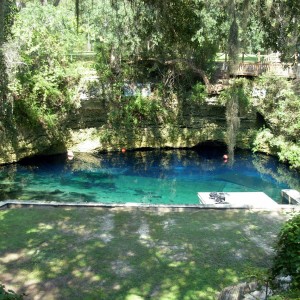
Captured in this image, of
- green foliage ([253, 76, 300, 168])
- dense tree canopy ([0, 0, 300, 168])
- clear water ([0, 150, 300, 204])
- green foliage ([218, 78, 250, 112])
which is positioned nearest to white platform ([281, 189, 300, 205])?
clear water ([0, 150, 300, 204])

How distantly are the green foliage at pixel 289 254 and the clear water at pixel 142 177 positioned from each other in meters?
11.1

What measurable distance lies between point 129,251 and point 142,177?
10716 millimetres

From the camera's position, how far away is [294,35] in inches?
309

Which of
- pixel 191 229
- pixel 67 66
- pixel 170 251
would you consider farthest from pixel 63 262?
pixel 67 66

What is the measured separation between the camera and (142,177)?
18.2 metres

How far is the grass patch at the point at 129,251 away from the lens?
20.6 ft

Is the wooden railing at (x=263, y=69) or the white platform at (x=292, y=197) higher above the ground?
the wooden railing at (x=263, y=69)

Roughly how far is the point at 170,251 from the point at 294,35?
4.97 metres

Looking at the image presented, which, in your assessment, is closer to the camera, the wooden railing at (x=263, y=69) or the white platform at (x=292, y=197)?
the white platform at (x=292, y=197)

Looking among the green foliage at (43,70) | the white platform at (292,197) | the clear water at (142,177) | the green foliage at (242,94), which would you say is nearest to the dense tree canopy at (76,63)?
the green foliage at (43,70)

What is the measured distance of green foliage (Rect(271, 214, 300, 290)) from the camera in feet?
12.2

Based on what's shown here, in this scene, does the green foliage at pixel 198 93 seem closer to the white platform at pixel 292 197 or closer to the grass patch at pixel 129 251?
the white platform at pixel 292 197

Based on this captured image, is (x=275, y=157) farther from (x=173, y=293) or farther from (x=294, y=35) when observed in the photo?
(x=173, y=293)

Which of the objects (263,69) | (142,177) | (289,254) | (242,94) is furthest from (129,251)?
(263,69)
